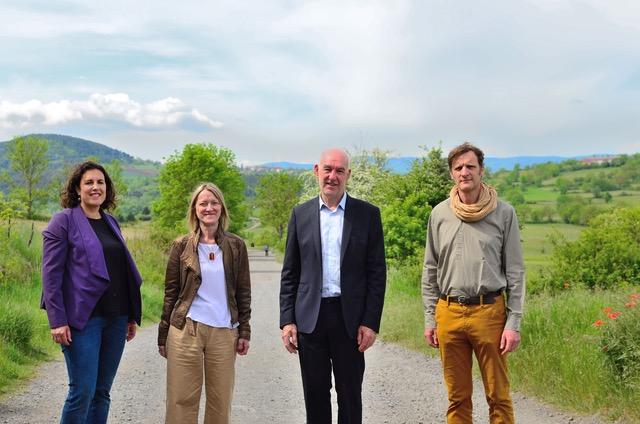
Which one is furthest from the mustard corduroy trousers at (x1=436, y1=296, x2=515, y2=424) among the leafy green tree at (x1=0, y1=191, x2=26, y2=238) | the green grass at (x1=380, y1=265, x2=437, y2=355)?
the leafy green tree at (x1=0, y1=191, x2=26, y2=238)

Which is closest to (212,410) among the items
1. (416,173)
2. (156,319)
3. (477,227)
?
(477,227)

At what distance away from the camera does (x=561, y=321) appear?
371 inches

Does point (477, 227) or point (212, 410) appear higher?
point (477, 227)

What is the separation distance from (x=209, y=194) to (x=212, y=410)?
1.61m

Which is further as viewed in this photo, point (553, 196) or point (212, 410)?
point (553, 196)

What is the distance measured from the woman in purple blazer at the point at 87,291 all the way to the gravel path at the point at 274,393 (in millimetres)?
2342

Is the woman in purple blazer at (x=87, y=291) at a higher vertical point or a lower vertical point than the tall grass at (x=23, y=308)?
higher

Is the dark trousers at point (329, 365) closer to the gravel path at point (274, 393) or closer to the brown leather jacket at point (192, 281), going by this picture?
the brown leather jacket at point (192, 281)

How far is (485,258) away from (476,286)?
0.70 feet

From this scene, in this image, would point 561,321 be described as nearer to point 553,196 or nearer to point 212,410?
point 212,410

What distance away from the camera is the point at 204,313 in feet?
16.3

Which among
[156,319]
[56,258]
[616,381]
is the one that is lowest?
[156,319]

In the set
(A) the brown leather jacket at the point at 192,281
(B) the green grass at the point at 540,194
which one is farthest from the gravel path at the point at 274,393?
(B) the green grass at the point at 540,194

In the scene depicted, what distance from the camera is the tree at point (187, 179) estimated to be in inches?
2063
